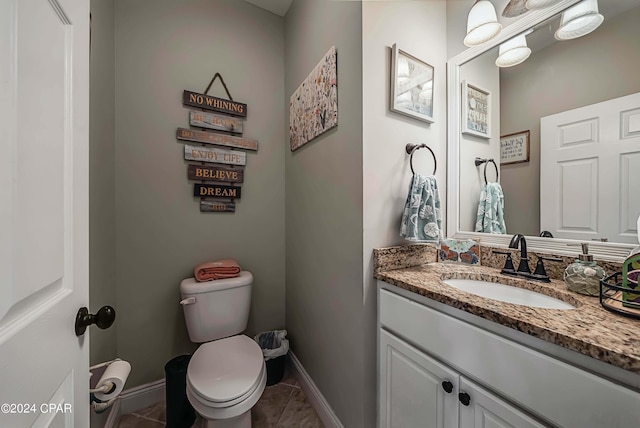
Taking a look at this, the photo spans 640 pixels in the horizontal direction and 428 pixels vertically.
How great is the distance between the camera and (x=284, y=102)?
1.86 m

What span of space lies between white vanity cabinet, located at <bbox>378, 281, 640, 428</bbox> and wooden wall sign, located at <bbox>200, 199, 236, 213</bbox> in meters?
1.13

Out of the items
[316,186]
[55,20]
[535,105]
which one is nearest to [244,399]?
[316,186]

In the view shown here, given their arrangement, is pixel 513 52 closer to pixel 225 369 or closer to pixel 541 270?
pixel 541 270

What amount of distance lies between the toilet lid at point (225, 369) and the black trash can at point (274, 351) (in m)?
0.33

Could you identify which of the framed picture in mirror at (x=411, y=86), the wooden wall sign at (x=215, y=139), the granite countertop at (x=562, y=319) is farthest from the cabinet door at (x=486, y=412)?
the wooden wall sign at (x=215, y=139)

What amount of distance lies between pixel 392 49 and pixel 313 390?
6.16ft

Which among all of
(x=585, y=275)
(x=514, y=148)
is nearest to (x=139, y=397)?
(x=585, y=275)

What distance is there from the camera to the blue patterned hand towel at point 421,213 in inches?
41.9

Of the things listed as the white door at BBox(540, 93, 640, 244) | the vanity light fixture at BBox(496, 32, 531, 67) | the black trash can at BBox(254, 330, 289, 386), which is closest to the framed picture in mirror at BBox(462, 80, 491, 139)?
the vanity light fixture at BBox(496, 32, 531, 67)

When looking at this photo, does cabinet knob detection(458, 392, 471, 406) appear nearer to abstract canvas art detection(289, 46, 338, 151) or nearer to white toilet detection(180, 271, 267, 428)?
white toilet detection(180, 271, 267, 428)

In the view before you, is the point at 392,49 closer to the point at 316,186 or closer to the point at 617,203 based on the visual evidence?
the point at 316,186

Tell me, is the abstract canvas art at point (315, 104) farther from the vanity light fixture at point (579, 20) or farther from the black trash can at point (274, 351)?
the black trash can at point (274, 351)

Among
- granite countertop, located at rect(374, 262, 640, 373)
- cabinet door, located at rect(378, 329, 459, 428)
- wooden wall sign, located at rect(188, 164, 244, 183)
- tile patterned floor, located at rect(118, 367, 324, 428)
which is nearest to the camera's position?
granite countertop, located at rect(374, 262, 640, 373)

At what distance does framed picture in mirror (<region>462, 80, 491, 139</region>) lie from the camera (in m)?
1.26
